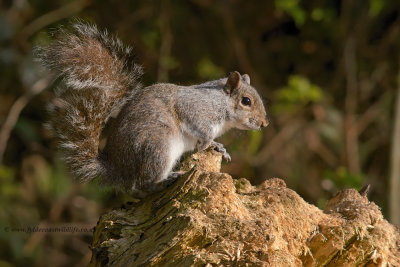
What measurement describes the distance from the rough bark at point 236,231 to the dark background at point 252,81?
2341 millimetres

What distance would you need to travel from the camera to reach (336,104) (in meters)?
5.22

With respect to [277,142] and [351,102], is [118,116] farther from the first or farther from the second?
[351,102]

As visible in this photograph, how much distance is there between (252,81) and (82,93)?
8.64 ft

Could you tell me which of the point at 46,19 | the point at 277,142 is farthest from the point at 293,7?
the point at 46,19

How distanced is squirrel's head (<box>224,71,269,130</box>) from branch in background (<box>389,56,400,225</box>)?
5.15ft

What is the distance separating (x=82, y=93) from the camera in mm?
2541

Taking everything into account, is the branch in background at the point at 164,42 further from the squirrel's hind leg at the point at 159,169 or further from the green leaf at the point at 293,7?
the squirrel's hind leg at the point at 159,169

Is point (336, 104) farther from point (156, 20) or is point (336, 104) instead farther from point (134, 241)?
point (134, 241)

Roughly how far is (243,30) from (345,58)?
946 millimetres

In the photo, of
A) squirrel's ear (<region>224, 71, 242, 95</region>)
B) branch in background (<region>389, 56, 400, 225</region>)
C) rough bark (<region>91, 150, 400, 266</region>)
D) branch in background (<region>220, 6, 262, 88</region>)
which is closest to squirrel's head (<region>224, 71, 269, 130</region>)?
squirrel's ear (<region>224, 71, 242, 95</region>)

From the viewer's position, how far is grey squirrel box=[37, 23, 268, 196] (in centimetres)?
243

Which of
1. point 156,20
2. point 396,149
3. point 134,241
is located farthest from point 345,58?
point 134,241

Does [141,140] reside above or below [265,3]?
below

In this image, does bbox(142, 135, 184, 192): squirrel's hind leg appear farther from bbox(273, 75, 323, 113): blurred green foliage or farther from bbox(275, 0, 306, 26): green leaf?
bbox(275, 0, 306, 26): green leaf
